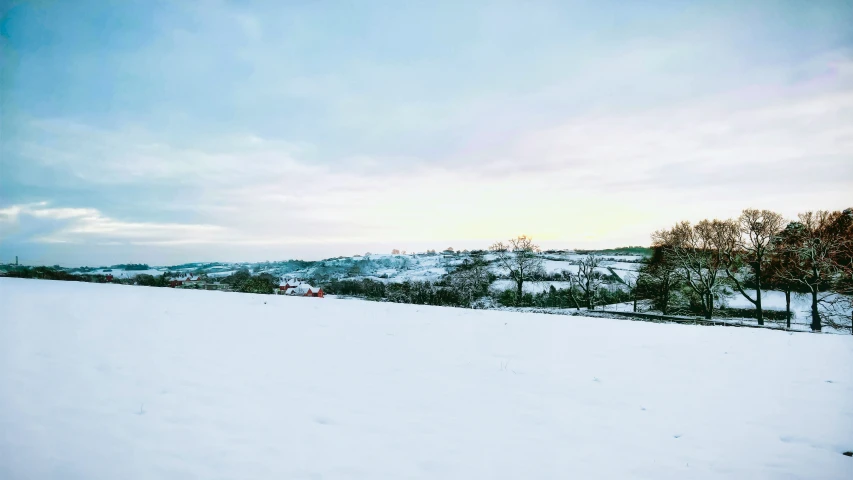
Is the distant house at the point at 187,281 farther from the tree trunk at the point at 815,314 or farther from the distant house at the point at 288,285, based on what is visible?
the tree trunk at the point at 815,314

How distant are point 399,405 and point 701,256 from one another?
4146cm

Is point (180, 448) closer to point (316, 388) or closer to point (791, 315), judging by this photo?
point (316, 388)

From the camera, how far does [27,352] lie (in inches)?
257

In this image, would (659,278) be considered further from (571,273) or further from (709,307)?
(571,273)

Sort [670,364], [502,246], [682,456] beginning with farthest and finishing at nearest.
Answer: [502,246]
[670,364]
[682,456]

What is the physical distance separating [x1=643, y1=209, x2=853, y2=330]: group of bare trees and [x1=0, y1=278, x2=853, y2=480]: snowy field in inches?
994

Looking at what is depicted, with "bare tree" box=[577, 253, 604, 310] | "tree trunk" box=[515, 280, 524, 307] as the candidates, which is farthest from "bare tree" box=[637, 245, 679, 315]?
"tree trunk" box=[515, 280, 524, 307]

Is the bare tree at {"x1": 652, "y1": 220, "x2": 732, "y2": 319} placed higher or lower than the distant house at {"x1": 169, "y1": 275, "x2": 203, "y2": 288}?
higher

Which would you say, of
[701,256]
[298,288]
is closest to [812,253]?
[701,256]

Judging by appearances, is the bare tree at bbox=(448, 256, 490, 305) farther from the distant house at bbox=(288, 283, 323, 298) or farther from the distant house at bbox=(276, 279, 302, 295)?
the distant house at bbox=(276, 279, 302, 295)

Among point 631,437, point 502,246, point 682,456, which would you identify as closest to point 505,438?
point 631,437

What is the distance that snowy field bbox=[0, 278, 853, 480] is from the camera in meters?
3.69

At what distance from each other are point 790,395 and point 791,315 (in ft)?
125

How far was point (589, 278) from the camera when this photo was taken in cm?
4816
